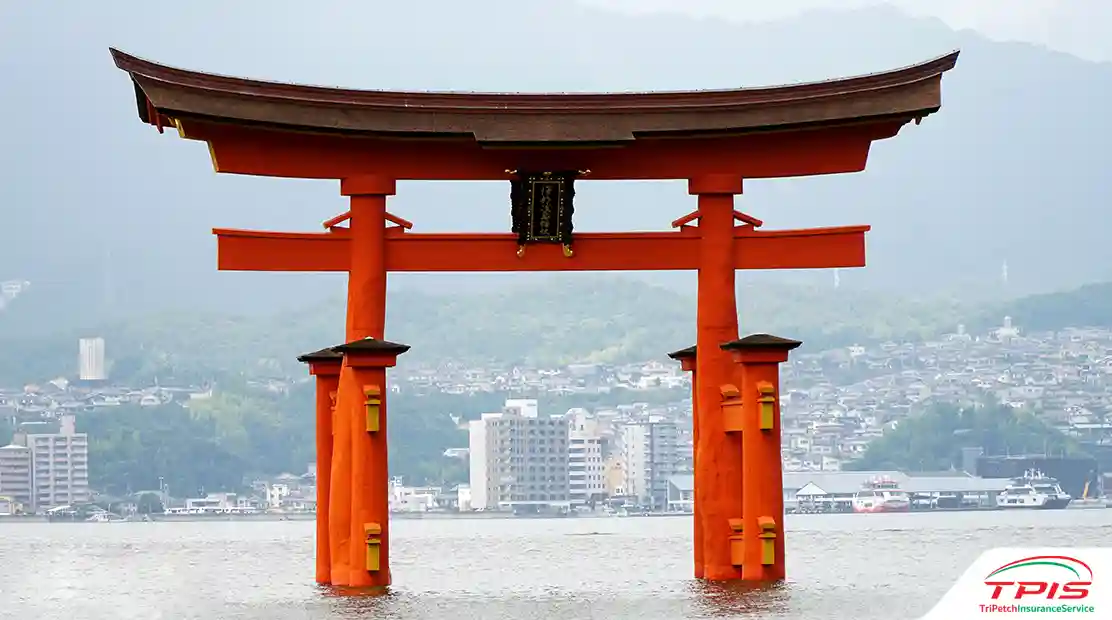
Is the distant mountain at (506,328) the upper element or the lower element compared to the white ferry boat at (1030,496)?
upper

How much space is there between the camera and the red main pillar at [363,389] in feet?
61.2

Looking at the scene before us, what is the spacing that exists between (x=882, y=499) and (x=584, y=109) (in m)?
76.4

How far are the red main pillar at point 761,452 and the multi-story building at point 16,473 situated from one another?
89501 mm

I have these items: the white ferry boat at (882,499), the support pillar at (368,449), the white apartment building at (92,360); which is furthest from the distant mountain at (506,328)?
the support pillar at (368,449)

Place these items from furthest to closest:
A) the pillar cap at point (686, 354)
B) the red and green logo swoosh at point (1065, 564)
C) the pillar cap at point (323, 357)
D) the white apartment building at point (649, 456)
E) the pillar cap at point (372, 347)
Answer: the white apartment building at point (649, 456) < the pillar cap at point (686, 354) < the pillar cap at point (323, 357) < the pillar cap at point (372, 347) < the red and green logo swoosh at point (1065, 564)

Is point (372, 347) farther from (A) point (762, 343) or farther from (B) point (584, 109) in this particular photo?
(A) point (762, 343)

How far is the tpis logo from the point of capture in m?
11.5

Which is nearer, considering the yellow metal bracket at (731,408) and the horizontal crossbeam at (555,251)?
the yellow metal bracket at (731,408)

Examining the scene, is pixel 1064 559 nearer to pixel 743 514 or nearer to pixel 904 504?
pixel 743 514

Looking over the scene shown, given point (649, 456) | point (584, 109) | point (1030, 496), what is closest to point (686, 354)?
point (584, 109)

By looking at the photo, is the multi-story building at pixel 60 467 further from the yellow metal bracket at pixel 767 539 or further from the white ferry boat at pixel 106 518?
the yellow metal bracket at pixel 767 539

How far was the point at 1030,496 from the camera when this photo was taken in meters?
96.9

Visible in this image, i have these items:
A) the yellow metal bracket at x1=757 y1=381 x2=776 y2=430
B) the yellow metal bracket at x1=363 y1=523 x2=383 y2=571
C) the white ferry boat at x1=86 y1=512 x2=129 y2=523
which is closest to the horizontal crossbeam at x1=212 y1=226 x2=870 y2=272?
the yellow metal bracket at x1=757 y1=381 x2=776 y2=430

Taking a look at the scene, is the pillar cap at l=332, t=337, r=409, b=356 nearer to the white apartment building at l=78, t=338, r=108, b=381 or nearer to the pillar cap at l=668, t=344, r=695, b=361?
the pillar cap at l=668, t=344, r=695, b=361
